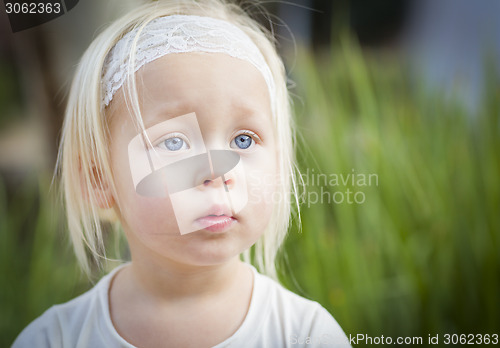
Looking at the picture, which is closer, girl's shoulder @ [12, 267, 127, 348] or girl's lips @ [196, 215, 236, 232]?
girl's lips @ [196, 215, 236, 232]

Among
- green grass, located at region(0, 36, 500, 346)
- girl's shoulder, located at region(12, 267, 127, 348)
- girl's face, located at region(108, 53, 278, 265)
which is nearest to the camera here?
girl's face, located at region(108, 53, 278, 265)

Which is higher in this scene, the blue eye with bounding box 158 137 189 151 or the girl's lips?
the blue eye with bounding box 158 137 189 151

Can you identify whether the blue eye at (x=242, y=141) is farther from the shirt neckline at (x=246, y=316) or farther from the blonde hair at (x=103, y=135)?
the shirt neckline at (x=246, y=316)

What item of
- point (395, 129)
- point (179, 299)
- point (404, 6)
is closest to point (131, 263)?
point (179, 299)

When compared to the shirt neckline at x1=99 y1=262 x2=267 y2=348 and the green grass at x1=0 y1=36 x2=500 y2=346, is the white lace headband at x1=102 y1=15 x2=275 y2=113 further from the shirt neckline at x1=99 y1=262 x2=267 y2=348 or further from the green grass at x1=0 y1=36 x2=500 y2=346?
the shirt neckline at x1=99 y1=262 x2=267 y2=348

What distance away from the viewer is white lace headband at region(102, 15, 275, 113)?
0.79 m

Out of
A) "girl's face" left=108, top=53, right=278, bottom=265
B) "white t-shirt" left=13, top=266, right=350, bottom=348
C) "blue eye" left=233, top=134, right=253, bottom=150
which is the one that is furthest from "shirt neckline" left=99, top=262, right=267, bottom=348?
"blue eye" left=233, top=134, right=253, bottom=150

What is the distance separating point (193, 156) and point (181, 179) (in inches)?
1.6

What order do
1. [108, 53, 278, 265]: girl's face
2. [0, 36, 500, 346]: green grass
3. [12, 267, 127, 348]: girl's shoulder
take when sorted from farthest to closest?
[0, 36, 500, 346]: green grass → [12, 267, 127, 348]: girl's shoulder → [108, 53, 278, 265]: girl's face

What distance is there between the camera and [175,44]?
786 millimetres

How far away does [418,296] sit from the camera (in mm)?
1029

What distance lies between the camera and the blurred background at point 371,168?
3.16 ft

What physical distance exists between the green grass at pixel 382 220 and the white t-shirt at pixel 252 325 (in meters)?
0.10

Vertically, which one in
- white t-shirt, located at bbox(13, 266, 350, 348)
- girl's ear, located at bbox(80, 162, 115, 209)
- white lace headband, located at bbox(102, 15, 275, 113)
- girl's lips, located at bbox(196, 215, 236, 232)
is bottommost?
white t-shirt, located at bbox(13, 266, 350, 348)
